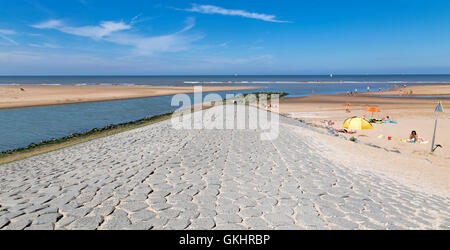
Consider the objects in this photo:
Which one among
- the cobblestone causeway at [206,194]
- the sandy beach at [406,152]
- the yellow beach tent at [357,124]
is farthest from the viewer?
the yellow beach tent at [357,124]

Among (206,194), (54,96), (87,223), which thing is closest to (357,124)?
(206,194)

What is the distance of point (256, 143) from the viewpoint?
12.0m

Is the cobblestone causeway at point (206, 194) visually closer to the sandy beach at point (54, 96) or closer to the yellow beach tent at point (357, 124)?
the yellow beach tent at point (357, 124)

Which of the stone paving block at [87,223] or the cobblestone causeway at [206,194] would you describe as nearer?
the stone paving block at [87,223]

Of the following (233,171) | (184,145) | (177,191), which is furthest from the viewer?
(184,145)

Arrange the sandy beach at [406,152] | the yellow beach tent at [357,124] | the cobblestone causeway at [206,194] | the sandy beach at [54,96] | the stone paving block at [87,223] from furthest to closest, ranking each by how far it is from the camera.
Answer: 1. the sandy beach at [54,96]
2. the yellow beach tent at [357,124]
3. the sandy beach at [406,152]
4. the cobblestone causeway at [206,194]
5. the stone paving block at [87,223]

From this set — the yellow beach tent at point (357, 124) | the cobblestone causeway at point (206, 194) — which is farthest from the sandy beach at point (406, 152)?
the cobblestone causeway at point (206, 194)

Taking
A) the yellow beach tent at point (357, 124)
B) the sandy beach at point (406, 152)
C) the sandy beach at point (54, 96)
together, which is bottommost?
the sandy beach at point (406, 152)

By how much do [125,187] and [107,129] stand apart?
14524mm

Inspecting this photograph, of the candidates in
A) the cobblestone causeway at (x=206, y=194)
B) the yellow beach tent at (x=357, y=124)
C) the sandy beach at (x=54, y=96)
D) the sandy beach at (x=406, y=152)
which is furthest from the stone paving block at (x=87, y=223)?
the sandy beach at (x=54, y=96)

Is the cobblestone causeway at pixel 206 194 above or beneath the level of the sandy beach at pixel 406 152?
above

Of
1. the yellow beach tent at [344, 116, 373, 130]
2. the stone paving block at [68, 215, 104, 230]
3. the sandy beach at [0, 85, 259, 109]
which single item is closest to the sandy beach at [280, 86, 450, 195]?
the yellow beach tent at [344, 116, 373, 130]
